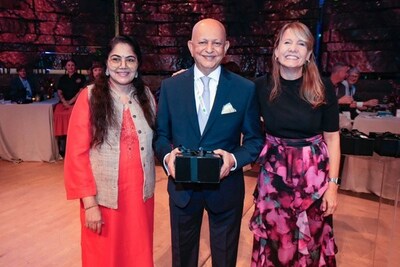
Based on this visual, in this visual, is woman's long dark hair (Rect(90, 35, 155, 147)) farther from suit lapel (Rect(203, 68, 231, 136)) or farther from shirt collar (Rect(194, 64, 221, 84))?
suit lapel (Rect(203, 68, 231, 136))

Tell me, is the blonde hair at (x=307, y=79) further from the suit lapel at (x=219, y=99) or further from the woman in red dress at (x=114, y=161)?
the woman in red dress at (x=114, y=161)

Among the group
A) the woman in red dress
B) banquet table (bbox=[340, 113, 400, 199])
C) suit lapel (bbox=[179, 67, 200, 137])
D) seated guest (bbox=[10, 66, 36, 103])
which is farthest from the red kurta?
seated guest (bbox=[10, 66, 36, 103])


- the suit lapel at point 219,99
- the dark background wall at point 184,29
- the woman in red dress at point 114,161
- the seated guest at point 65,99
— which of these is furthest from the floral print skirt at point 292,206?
the dark background wall at point 184,29

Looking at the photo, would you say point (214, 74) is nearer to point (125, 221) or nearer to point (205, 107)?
point (205, 107)

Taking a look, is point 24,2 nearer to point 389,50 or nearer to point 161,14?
point 161,14

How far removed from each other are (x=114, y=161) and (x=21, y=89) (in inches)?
164

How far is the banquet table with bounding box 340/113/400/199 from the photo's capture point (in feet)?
11.8

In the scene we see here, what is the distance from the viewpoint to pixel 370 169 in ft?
12.3

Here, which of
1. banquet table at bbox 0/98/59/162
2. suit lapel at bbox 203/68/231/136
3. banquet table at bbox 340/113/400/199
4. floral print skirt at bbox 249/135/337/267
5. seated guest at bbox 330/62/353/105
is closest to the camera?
suit lapel at bbox 203/68/231/136

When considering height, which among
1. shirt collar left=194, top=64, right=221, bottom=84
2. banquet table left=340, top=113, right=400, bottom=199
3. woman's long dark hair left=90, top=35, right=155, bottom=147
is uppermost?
shirt collar left=194, top=64, right=221, bottom=84

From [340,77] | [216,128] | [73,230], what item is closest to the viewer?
[216,128]

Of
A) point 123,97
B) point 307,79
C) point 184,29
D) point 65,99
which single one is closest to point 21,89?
point 65,99

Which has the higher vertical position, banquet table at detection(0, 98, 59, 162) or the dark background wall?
the dark background wall

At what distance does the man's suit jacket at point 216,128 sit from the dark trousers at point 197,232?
1.6 inches
